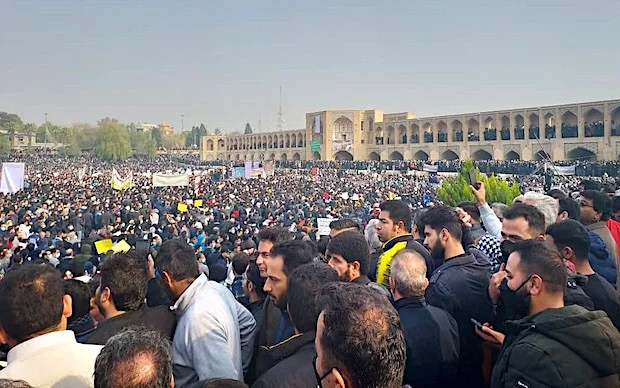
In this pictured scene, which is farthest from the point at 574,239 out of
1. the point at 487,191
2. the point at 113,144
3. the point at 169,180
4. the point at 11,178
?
the point at 113,144

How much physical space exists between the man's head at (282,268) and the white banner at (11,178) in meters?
12.4

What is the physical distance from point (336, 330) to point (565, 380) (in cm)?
90

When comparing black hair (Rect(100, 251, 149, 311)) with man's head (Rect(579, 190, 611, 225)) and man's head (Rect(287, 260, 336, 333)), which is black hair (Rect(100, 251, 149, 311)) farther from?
man's head (Rect(579, 190, 611, 225))

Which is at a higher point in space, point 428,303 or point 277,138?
point 277,138

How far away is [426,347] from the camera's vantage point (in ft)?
7.41

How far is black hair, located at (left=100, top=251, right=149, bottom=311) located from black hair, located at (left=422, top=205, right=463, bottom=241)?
5.69 ft

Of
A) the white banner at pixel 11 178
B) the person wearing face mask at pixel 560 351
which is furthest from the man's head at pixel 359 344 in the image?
the white banner at pixel 11 178

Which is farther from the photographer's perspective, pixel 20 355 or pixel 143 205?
pixel 143 205

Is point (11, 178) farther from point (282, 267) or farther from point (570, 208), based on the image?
point (570, 208)

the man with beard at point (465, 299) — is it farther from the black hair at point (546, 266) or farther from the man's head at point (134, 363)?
the man's head at point (134, 363)

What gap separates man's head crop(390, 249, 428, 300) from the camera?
2.34m

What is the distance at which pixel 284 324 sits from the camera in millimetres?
2318

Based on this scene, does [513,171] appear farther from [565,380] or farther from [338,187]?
[565,380]

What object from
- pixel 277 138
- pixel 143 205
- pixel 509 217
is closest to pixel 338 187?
pixel 143 205
